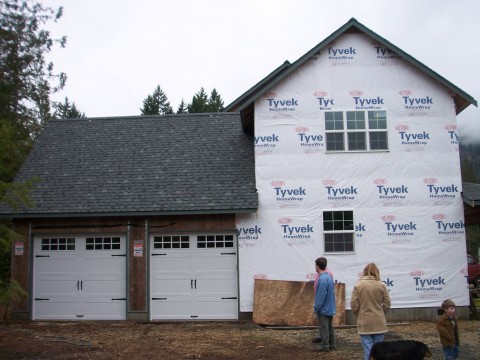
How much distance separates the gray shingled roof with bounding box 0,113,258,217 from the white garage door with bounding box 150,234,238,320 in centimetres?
109

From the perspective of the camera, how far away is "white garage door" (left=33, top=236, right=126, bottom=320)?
48.9 ft

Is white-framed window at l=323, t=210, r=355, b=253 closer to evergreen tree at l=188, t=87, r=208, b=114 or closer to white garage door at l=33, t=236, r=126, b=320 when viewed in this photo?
white garage door at l=33, t=236, r=126, b=320

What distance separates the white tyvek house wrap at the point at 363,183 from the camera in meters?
14.5

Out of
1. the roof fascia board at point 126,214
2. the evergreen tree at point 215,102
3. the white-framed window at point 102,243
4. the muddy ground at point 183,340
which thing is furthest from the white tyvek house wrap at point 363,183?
the evergreen tree at point 215,102

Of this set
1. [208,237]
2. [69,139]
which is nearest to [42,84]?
[69,139]

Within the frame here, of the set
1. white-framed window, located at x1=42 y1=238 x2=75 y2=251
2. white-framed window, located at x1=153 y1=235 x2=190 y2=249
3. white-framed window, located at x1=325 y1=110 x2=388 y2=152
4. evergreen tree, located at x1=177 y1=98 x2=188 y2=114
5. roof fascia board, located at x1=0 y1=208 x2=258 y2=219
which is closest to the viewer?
roof fascia board, located at x1=0 y1=208 x2=258 y2=219

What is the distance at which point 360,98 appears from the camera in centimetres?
1517

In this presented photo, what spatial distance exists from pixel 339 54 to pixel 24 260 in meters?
10.9

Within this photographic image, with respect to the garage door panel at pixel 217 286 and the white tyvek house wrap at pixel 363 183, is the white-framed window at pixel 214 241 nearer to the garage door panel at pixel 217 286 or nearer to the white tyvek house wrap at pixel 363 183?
the white tyvek house wrap at pixel 363 183

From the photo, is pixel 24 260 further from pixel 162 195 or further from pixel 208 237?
pixel 208 237

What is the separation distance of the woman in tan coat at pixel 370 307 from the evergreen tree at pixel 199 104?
5636cm

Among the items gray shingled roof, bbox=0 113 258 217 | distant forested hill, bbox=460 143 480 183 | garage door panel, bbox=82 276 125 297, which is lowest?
garage door panel, bbox=82 276 125 297

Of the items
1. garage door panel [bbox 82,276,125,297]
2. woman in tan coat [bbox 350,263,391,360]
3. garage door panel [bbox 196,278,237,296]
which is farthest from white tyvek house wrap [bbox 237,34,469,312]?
woman in tan coat [bbox 350,263,391,360]

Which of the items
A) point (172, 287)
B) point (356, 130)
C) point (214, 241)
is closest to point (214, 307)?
point (172, 287)
